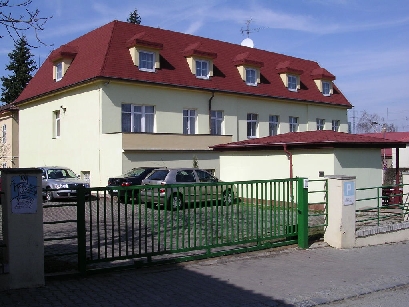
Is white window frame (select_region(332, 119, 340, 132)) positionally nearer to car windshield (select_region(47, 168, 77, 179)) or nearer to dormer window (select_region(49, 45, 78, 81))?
dormer window (select_region(49, 45, 78, 81))

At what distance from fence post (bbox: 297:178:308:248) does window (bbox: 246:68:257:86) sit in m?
22.0

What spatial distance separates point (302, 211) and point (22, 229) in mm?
6111

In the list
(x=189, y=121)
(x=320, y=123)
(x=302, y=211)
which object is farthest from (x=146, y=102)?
(x=320, y=123)

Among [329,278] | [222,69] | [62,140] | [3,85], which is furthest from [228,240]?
[3,85]

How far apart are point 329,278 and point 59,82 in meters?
23.2

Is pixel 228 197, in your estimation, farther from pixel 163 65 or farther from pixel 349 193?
pixel 163 65

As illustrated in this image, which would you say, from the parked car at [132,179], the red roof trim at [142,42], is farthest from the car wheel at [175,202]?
the red roof trim at [142,42]

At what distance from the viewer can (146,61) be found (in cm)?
2675

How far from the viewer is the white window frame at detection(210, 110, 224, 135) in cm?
2927

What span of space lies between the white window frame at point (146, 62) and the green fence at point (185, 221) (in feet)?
56.8

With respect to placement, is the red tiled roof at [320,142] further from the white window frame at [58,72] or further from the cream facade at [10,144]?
the cream facade at [10,144]

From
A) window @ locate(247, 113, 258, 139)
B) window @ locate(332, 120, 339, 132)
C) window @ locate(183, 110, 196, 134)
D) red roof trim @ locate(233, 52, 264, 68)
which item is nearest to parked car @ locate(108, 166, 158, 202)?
window @ locate(183, 110, 196, 134)

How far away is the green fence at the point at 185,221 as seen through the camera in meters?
8.13

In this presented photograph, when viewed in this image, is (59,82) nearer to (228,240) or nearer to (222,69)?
(222,69)
